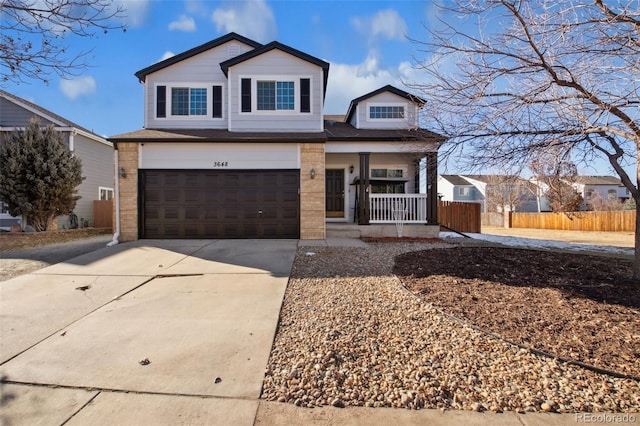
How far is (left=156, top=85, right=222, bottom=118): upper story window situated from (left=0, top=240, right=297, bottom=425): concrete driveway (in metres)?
6.92

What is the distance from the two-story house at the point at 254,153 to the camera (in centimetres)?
999

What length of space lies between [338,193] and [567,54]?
906cm

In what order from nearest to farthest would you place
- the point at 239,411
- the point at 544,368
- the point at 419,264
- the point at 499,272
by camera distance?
the point at 239,411
the point at 544,368
the point at 499,272
the point at 419,264

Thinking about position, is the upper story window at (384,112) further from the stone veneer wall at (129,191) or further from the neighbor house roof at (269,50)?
the stone veneer wall at (129,191)

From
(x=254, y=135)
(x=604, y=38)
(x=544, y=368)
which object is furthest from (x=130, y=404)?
(x=254, y=135)

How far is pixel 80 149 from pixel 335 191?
1279 centimetres

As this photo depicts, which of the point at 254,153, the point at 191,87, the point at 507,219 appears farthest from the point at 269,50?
the point at 507,219

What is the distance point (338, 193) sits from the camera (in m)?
13.1

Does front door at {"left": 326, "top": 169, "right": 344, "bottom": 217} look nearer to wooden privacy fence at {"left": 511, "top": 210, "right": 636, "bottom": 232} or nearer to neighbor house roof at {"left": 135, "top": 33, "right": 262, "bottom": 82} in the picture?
neighbor house roof at {"left": 135, "top": 33, "right": 262, "bottom": 82}

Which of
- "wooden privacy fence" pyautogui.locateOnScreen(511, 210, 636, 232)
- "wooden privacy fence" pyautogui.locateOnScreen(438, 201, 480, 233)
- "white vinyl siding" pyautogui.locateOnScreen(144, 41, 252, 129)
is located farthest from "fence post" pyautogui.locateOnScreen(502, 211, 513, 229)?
"white vinyl siding" pyautogui.locateOnScreen(144, 41, 252, 129)

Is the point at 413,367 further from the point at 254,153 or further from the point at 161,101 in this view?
the point at 161,101

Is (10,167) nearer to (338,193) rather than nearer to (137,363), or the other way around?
(338,193)

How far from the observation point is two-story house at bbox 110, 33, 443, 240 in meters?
9.99

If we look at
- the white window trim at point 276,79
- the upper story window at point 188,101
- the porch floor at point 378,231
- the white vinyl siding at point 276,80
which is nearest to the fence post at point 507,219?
the porch floor at point 378,231
